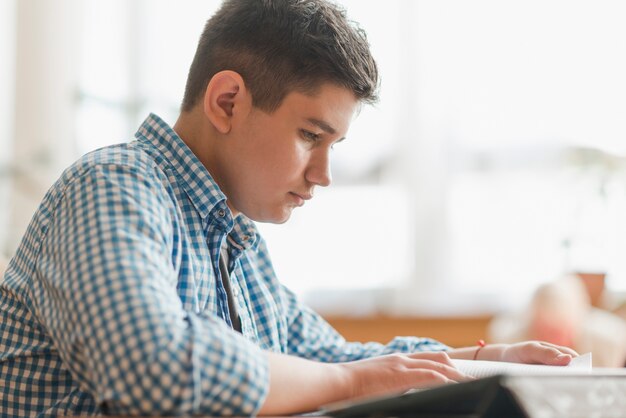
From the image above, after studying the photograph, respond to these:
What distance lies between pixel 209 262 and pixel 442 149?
1781 millimetres

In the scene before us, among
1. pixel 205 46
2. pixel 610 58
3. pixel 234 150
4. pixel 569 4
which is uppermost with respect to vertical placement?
pixel 569 4

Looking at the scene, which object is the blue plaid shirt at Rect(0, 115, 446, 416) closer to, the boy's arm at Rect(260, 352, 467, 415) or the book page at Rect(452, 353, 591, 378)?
the boy's arm at Rect(260, 352, 467, 415)

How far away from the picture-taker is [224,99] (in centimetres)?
120

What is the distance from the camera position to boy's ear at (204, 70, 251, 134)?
1.19m

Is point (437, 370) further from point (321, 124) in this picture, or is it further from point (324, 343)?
point (324, 343)

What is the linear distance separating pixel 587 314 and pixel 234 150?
162 cm

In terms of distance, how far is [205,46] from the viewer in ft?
4.21

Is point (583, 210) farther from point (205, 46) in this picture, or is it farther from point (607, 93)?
point (205, 46)

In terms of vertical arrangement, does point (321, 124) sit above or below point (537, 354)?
above

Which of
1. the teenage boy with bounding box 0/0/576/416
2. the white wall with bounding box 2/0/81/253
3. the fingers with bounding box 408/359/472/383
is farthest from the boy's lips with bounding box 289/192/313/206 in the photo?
the white wall with bounding box 2/0/81/253

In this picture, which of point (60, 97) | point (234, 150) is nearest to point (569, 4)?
point (60, 97)

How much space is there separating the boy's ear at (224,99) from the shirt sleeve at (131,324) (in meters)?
0.30

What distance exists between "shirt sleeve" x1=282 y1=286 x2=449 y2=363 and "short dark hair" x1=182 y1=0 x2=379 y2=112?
1.29 ft

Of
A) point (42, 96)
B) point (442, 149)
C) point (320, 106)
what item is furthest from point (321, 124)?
point (42, 96)
